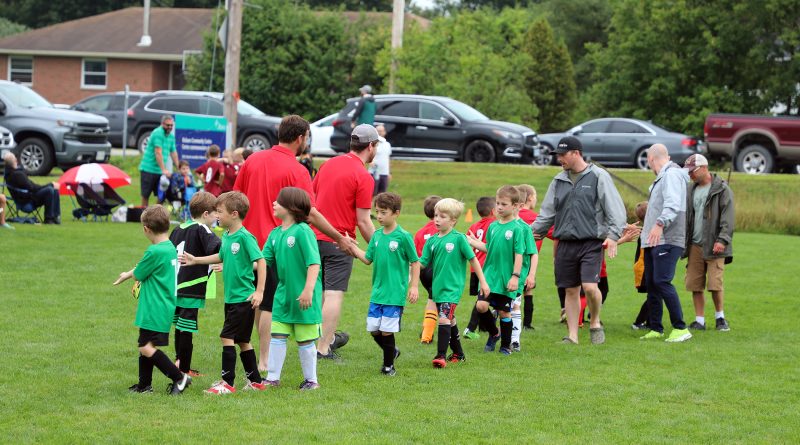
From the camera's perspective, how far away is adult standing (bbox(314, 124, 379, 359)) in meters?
9.29

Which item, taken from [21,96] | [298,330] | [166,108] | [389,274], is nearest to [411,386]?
A: [389,274]

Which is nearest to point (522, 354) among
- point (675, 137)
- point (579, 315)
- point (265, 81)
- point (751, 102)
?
point (579, 315)

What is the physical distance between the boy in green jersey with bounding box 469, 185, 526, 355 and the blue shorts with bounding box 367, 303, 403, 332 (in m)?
1.35

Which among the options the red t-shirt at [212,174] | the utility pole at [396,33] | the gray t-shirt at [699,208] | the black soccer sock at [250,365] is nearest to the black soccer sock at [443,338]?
the black soccer sock at [250,365]

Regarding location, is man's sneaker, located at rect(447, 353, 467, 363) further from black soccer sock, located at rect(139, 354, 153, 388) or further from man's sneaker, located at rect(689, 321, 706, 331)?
man's sneaker, located at rect(689, 321, 706, 331)

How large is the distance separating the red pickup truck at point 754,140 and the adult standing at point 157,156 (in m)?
14.6

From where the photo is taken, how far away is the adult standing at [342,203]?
9289mm

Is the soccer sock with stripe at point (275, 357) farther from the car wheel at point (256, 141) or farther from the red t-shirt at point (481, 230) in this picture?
the car wheel at point (256, 141)

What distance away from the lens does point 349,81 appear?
157 feet

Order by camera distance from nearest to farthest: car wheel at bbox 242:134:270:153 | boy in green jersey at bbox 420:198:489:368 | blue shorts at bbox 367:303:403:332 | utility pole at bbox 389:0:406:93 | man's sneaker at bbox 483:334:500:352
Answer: blue shorts at bbox 367:303:403:332 < boy in green jersey at bbox 420:198:489:368 < man's sneaker at bbox 483:334:500:352 < car wheel at bbox 242:134:270:153 < utility pole at bbox 389:0:406:93

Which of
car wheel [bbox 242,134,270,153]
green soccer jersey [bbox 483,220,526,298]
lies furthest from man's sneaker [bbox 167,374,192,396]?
car wheel [bbox 242,134,270,153]

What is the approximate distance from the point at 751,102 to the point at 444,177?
1771 cm

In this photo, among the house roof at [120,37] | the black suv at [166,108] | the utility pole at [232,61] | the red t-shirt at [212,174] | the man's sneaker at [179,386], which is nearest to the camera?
the man's sneaker at [179,386]

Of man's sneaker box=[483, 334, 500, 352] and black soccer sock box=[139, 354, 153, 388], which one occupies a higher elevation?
black soccer sock box=[139, 354, 153, 388]
